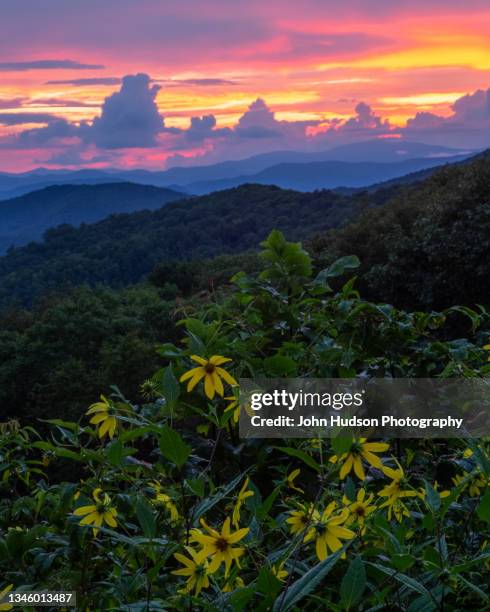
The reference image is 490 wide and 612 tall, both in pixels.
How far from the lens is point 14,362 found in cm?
2116

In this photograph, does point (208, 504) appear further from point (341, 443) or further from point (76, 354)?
point (76, 354)

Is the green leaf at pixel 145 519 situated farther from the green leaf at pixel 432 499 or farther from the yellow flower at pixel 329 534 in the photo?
the green leaf at pixel 432 499

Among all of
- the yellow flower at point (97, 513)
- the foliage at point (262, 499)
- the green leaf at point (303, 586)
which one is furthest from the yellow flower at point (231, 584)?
the yellow flower at point (97, 513)

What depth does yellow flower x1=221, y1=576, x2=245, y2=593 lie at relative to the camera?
0.84m

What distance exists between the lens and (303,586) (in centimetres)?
73

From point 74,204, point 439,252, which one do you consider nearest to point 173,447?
point 439,252

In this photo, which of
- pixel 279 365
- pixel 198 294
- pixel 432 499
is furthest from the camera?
pixel 198 294

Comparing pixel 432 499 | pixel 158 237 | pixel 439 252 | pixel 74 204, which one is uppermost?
pixel 432 499

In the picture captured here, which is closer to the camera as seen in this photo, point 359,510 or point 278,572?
point 278,572

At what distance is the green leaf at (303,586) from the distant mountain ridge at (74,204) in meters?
154

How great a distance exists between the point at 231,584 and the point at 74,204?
551 ft

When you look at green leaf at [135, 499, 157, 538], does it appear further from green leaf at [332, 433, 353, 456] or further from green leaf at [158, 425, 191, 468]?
green leaf at [332, 433, 353, 456]

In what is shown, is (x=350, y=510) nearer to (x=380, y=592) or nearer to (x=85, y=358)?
(x=380, y=592)

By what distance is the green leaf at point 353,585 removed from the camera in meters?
0.72
